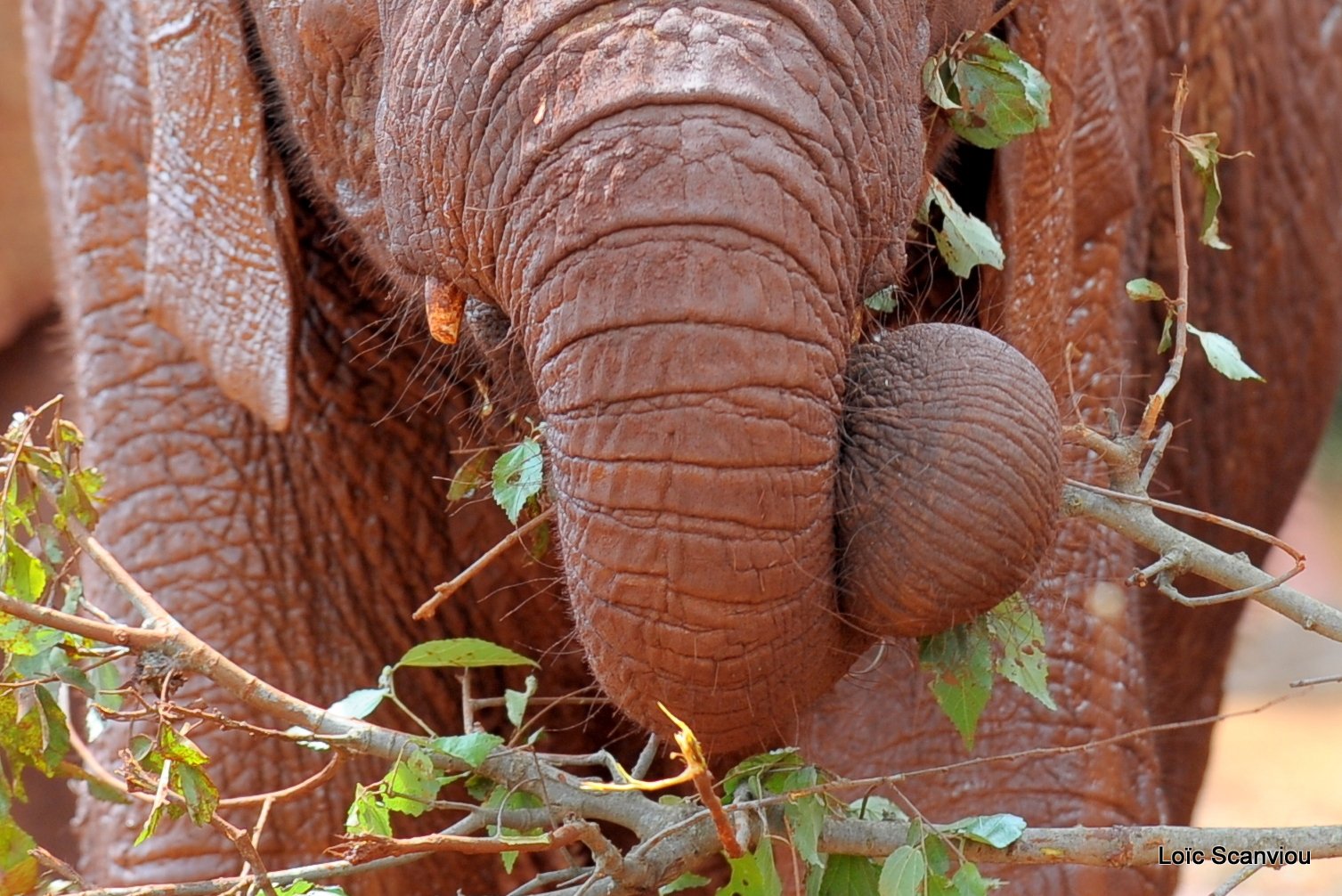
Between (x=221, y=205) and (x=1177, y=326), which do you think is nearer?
(x=1177, y=326)

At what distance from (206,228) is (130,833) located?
0.93 metres

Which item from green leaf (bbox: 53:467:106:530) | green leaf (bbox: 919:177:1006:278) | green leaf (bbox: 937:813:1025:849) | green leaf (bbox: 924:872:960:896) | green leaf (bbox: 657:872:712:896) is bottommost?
green leaf (bbox: 657:872:712:896)

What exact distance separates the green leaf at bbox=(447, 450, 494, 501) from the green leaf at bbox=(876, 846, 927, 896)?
752mm

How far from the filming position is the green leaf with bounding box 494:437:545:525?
87.6 inches

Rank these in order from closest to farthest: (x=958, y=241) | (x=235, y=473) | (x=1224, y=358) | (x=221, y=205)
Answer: (x=1224, y=358) < (x=958, y=241) < (x=221, y=205) < (x=235, y=473)

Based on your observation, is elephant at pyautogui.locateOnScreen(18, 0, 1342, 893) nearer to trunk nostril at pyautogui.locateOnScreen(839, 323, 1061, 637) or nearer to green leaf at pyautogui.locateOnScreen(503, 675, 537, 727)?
trunk nostril at pyautogui.locateOnScreen(839, 323, 1061, 637)

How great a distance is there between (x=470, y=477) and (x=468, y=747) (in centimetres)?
50

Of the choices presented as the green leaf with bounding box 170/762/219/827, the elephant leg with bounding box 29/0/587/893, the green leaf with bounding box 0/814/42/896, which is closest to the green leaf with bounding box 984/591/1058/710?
the green leaf with bounding box 170/762/219/827

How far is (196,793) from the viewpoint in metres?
2.13

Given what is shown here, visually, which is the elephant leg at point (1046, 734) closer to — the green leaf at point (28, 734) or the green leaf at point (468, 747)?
the green leaf at point (468, 747)

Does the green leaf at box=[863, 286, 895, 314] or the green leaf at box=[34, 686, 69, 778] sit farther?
the green leaf at box=[863, 286, 895, 314]

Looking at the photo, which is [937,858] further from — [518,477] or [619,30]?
[619,30]

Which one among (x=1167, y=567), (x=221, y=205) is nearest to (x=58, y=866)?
(x=221, y=205)

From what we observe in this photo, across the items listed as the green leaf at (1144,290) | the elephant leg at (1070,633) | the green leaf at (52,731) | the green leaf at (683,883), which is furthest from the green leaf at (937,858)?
the green leaf at (52,731)
